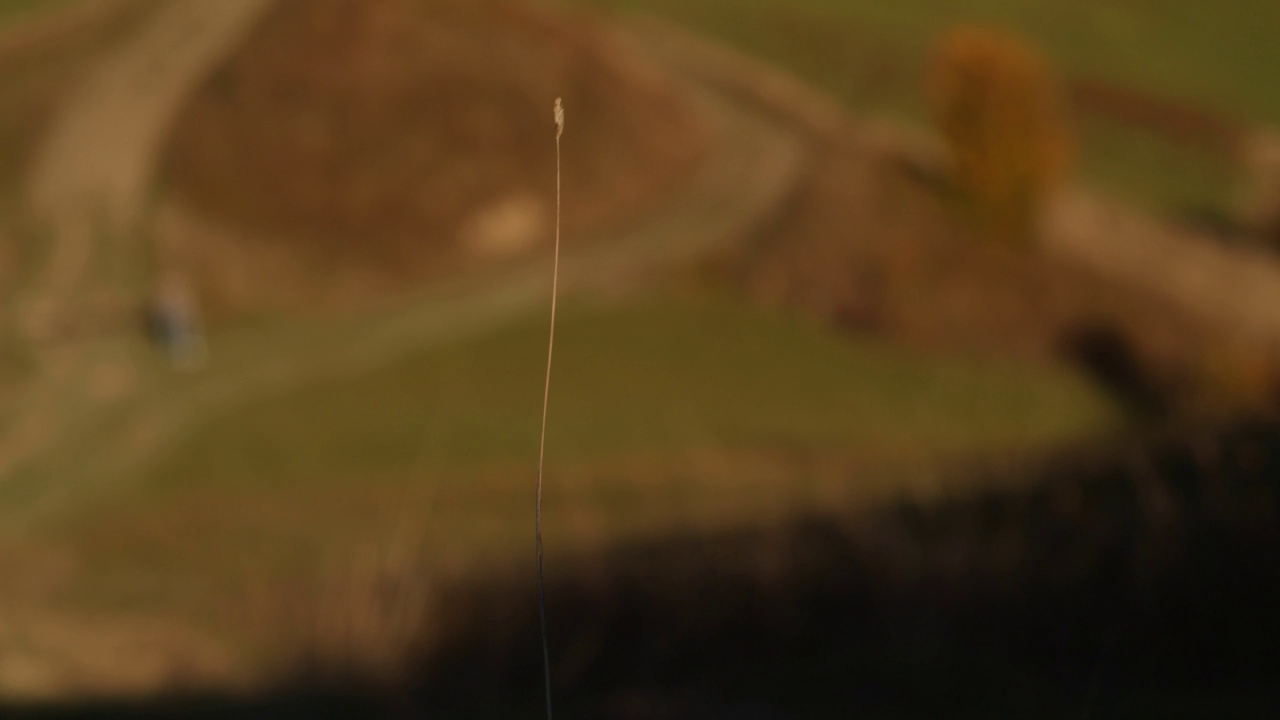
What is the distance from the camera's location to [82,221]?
1702cm

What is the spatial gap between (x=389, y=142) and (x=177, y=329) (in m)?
3.91

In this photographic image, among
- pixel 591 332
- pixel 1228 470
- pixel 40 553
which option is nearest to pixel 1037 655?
pixel 1228 470

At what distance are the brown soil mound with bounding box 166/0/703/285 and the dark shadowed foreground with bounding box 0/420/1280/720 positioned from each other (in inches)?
414

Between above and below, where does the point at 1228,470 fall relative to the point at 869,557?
above

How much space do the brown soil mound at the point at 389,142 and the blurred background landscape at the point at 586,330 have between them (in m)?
0.05

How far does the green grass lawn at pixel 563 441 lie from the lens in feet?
40.7

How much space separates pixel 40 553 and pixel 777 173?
11472 mm

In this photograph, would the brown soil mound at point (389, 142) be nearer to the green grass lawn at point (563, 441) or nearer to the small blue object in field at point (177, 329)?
the small blue object in field at point (177, 329)

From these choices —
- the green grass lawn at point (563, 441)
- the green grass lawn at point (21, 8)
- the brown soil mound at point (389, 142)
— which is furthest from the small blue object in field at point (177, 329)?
the green grass lawn at point (21, 8)

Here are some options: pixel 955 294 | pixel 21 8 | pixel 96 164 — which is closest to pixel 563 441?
pixel 955 294

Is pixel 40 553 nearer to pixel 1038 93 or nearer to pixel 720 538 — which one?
pixel 720 538

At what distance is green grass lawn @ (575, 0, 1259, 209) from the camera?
22.4 m

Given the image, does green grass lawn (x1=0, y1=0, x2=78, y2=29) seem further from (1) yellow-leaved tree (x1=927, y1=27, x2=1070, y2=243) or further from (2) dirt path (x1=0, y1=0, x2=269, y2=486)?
(1) yellow-leaved tree (x1=927, y1=27, x2=1070, y2=243)

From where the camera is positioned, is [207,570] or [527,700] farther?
[207,570]
